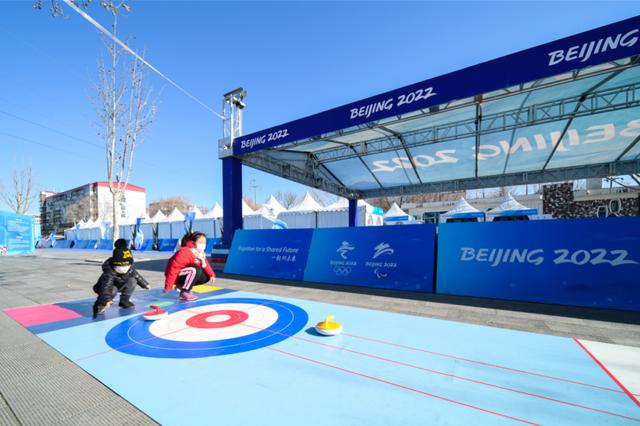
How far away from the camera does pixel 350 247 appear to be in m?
6.97

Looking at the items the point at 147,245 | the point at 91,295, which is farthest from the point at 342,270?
the point at 147,245

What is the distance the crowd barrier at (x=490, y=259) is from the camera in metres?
4.49

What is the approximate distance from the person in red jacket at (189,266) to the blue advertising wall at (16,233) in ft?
80.0

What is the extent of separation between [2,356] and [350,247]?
5.93 metres

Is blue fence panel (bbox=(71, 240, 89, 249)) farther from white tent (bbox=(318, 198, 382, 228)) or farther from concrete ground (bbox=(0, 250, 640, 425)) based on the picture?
concrete ground (bbox=(0, 250, 640, 425))

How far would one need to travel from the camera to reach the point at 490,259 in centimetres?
538

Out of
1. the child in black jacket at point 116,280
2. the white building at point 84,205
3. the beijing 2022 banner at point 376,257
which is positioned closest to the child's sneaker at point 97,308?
the child in black jacket at point 116,280

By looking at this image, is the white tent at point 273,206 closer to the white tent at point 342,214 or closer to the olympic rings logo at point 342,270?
the white tent at point 342,214

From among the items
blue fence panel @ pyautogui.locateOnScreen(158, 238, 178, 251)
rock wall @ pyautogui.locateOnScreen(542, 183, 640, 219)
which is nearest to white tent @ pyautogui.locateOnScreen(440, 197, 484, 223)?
rock wall @ pyautogui.locateOnScreen(542, 183, 640, 219)

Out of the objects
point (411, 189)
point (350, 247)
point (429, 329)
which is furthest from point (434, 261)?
point (411, 189)

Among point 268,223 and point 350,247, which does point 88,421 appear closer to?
point 350,247

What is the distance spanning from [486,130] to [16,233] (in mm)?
31139

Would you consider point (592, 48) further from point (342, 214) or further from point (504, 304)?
point (342, 214)

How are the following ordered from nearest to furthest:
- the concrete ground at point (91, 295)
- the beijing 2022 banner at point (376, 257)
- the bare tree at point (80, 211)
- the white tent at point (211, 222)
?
1. the concrete ground at point (91, 295)
2. the beijing 2022 banner at point (376, 257)
3. the white tent at point (211, 222)
4. the bare tree at point (80, 211)
